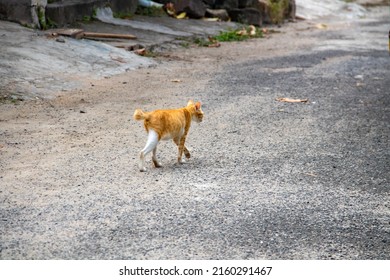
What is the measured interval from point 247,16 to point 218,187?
13.5 m

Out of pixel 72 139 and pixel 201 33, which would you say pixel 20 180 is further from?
pixel 201 33

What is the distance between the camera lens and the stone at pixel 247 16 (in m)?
18.7

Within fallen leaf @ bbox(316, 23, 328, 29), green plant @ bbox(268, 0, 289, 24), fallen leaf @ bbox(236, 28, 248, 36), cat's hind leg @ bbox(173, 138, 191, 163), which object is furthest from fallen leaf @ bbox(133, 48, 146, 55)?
fallen leaf @ bbox(316, 23, 328, 29)

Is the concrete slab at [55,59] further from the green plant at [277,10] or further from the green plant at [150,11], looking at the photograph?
the green plant at [277,10]

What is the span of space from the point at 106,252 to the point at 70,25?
30.6 feet

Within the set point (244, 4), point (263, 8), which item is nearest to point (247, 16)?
point (244, 4)

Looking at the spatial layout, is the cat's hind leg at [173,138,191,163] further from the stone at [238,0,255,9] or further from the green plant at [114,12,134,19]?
the stone at [238,0,255,9]

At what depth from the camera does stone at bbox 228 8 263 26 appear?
61.3 feet

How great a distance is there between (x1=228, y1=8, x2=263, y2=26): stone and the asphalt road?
9.31m

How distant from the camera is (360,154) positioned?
22.7ft

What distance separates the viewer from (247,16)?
1870 centimetres

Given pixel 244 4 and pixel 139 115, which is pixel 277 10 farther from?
pixel 139 115

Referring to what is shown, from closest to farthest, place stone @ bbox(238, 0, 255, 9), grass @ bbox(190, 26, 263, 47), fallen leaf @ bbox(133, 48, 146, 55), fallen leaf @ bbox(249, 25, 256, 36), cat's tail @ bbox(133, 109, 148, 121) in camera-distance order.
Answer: cat's tail @ bbox(133, 109, 148, 121) < fallen leaf @ bbox(133, 48, 146, 55) < grass @ bbox(190, 26, 263, 47) < fallen leaf @ bbox(249, 25, 256, 36) < stone @ bbox(238, 0, 255, 9)

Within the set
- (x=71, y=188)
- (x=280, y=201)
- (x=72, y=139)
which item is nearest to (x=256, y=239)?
(x=280, y=201)
